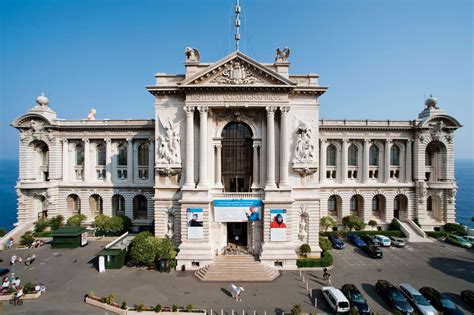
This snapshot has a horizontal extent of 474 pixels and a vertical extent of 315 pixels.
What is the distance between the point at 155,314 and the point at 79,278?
1154 centimetres

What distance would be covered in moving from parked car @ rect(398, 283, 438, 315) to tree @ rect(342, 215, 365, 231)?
18243 mm

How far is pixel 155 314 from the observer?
60.1ft

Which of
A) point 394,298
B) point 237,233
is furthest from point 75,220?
point 394,298

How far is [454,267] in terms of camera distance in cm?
2716

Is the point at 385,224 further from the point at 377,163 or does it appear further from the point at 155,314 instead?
the point at 155,314

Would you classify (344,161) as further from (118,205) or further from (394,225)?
(118,205)

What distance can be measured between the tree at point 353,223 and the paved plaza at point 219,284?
6549 millimetres

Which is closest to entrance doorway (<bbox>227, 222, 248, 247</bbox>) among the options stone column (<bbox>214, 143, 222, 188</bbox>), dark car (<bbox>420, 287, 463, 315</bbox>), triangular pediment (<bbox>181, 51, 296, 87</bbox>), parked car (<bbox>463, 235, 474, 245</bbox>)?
stone column (<bbox>214, 143, 222, 188</bbox>)

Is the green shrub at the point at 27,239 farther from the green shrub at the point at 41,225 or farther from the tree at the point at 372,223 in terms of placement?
the tree at the point at 372,223

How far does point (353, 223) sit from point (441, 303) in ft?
65.1

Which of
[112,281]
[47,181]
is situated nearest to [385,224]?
[112,281]

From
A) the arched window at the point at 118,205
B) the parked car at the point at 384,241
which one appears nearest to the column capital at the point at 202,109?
the arched window at the point at 118,205

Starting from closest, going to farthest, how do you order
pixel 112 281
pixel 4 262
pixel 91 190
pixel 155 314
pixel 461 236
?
pixel 155 314 → pixel 112 281 → pixel 4 262 → pixel 461 236 → pixel 91 190

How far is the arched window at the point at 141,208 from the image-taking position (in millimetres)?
40859
